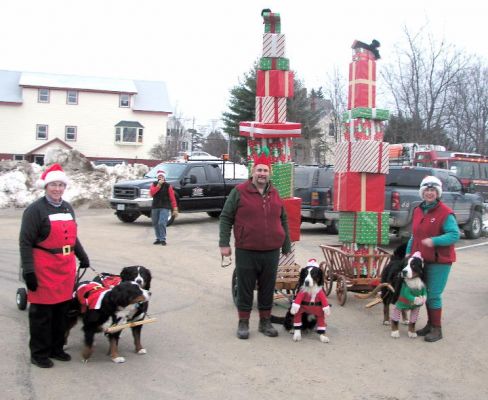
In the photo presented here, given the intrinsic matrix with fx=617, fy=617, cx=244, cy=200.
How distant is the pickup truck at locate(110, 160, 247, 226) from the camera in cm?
1727

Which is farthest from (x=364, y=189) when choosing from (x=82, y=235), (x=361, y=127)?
(x=82, y=235)


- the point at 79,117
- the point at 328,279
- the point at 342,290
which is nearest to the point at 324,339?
the point at 342,290

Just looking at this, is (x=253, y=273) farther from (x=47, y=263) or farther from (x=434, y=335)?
(x=47, y=263)

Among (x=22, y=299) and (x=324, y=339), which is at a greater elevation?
(x=22, y=299)

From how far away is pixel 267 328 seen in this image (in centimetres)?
657

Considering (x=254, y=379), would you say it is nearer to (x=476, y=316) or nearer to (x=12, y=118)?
(x=476, y=316)

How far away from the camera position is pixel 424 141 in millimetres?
34125

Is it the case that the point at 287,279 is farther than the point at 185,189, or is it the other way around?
the point at 185,189

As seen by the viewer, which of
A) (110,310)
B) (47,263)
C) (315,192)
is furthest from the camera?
(315,192)

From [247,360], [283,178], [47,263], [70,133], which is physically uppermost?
[70,133]

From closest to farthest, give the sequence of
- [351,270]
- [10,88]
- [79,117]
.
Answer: [351,270]
[10,88]
[79,117]

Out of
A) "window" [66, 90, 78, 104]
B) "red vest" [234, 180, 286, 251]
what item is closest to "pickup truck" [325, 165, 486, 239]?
"red vest" [234, 180, 286, 251]

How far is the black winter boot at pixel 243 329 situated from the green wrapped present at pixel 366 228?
2.63 m

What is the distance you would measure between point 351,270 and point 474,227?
30.2 ft
